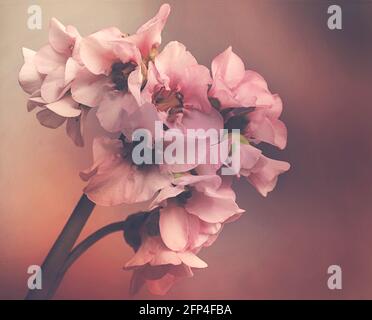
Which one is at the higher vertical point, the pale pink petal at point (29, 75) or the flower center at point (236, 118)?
the pale pink petal at point (29, 75)

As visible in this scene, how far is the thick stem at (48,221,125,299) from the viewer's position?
4.69ft

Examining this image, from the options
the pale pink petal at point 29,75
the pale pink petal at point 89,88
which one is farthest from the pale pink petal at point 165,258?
the pale pink petal at point 29,75

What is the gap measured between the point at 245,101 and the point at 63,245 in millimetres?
553

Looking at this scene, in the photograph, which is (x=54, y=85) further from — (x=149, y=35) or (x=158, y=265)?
(x=158, y=265)

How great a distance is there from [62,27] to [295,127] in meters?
0.61

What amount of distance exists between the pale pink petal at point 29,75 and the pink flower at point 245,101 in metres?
0.41

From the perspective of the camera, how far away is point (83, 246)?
1435 millimetres

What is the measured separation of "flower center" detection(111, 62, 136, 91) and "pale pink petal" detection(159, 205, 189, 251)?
0.31 meters

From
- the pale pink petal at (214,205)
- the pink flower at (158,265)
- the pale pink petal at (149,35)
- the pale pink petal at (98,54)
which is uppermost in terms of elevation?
the pale pink petal at (149,35)

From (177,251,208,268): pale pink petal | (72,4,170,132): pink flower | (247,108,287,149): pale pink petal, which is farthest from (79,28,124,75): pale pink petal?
(177,251,208,268): pale pink petal

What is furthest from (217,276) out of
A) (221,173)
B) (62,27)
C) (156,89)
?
(62,27)

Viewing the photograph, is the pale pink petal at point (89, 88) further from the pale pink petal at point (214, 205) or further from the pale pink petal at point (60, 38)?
the pale pink petal at point (214, 205)

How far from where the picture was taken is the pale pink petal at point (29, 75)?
4.69ft

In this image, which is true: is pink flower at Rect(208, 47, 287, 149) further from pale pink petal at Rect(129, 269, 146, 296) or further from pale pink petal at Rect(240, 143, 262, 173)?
pale pink petal at Rect(129, 269, 146, 296)
